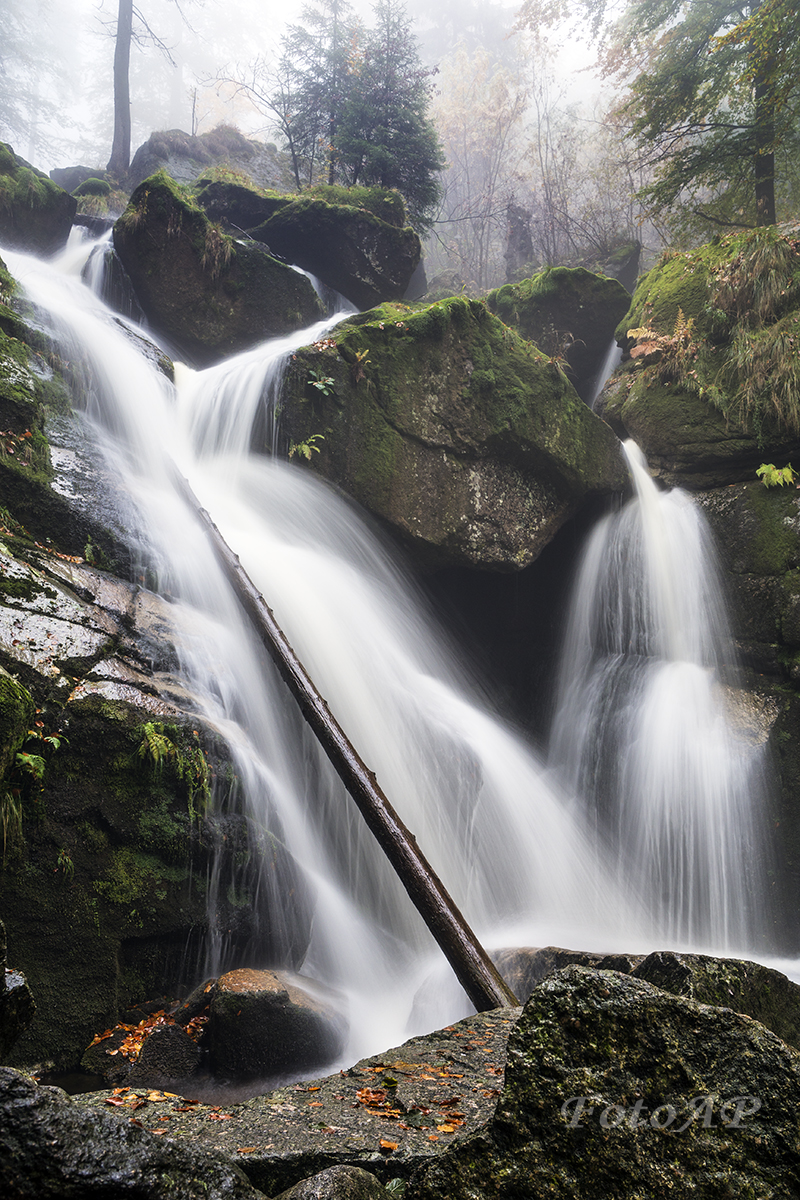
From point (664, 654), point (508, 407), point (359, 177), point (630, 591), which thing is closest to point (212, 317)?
point (508, 407)

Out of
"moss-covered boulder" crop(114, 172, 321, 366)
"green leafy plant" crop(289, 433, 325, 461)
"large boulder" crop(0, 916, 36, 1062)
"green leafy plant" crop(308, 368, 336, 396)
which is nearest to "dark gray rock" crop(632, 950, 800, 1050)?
"large boulder" crop(0, 916, 36, 1062)

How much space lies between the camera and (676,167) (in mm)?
10039

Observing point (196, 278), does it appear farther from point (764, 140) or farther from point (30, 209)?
point (764, 140)

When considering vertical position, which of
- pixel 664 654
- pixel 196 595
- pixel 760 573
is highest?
pixel 760 573

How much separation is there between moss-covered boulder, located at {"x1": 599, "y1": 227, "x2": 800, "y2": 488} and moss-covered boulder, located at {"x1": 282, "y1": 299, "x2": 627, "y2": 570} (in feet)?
3.07

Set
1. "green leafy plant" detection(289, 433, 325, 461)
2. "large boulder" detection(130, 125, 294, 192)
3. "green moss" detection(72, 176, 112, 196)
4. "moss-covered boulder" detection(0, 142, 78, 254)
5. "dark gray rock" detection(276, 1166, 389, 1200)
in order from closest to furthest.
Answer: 1. "dark gray rock" detection(276, 1166, 389, 1200)
2. "green leafy plant" detection(289, 433, 325, 461)
3. "moss-covered boulder" detection(0, 142, 78, 254)
4. "green moss" detection(72, 176, 112, 196)
5. "large boulder" detection(130, 125, 294, 192)

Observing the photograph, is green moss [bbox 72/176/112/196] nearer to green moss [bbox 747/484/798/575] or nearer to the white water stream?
the white water stream

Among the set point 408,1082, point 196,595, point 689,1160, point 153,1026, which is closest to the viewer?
point 689,1160

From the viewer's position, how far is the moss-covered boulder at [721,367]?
26.1 feet

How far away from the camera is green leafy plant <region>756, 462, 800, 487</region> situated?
24.4ft

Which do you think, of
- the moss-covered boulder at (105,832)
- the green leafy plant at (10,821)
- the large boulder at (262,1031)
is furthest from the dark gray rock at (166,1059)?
the green leafy plant at (10,821)

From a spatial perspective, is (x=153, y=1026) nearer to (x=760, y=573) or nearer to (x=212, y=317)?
(x=760, y=573)

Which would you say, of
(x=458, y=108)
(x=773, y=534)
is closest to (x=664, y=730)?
(x=773, y=534)

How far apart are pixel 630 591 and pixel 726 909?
3.84 meters
